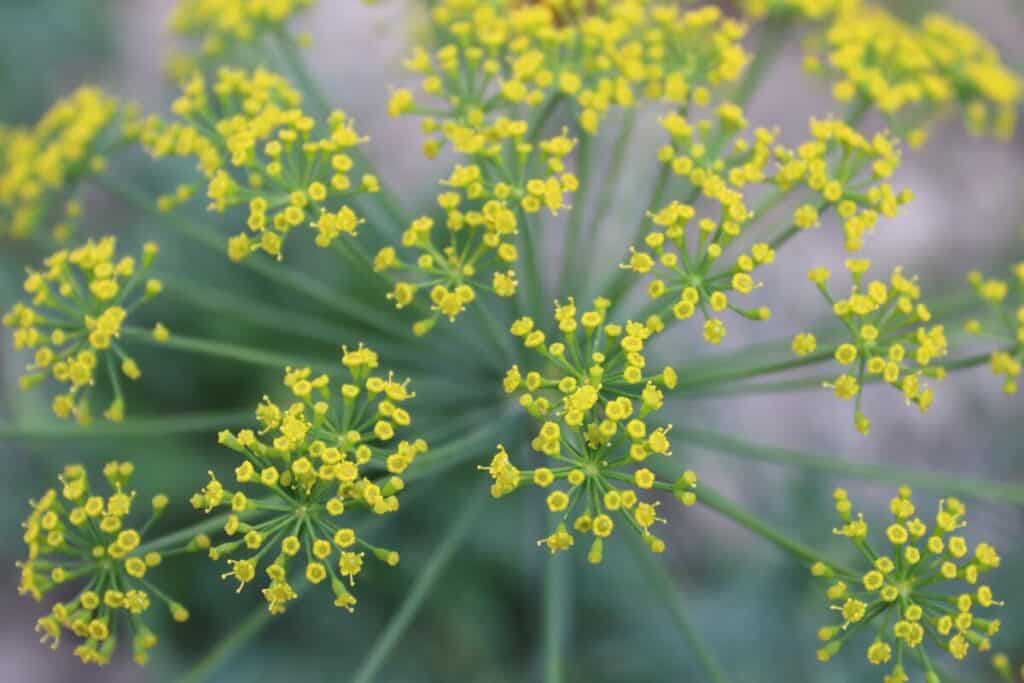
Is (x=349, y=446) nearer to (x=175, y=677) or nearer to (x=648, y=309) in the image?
(x=648, y=309)

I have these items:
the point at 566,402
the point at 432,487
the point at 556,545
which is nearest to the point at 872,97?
the point at 566,402

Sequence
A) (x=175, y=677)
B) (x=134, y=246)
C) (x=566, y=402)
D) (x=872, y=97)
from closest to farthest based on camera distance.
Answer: (x=566, y=402)
(x=872, y=97)
(x=175, y=677)
(x=134, y=246)

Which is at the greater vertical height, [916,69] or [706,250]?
[916,69]

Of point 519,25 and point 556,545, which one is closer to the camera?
point 556,545

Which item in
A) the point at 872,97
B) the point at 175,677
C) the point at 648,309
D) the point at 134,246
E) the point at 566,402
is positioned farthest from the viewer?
the point at 134,246

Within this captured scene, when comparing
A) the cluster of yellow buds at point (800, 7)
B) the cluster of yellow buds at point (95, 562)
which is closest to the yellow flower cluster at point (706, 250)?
the cluster of yellow buds at point (800, 7)

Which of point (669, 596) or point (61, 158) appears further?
point (61, 158)

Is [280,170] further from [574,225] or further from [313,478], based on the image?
[574,225]

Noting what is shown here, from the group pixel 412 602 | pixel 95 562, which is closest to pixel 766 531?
pixel 412 602
